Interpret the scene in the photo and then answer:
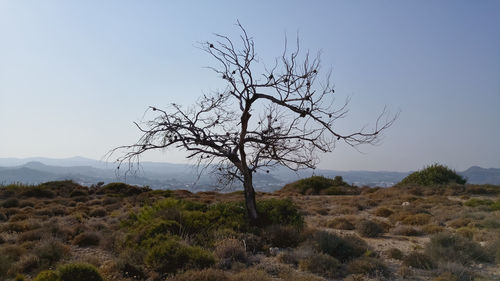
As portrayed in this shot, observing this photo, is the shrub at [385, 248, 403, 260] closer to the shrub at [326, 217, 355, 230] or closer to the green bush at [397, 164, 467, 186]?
the shrub at [326, 217, 355, 230]

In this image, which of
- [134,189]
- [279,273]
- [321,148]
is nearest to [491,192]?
[321,148]

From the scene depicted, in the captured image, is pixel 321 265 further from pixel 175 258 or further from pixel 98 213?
pixel 98 213

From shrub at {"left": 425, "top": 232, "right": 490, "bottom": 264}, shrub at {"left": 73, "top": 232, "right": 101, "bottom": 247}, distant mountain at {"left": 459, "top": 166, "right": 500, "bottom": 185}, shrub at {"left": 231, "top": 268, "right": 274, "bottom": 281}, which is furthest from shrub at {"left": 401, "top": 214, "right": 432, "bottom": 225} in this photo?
distant mountain at {"left": 459, "top": 166, "right": 500, "bottom": 185}

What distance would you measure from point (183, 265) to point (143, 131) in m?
4.72

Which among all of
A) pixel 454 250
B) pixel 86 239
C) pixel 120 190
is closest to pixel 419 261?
pixel 454 250

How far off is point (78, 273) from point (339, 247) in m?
5.62

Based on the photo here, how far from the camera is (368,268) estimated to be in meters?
6.99

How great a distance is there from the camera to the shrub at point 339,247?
26.6ft

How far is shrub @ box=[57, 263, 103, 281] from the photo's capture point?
5.41m

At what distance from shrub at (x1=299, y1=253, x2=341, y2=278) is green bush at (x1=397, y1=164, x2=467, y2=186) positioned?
25.5 meters

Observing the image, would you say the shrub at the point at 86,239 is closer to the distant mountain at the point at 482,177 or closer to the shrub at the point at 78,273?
the shrub at the point at 78,273

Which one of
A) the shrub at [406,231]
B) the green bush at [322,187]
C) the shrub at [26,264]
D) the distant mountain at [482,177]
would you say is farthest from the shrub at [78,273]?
the distant mountain at [482,177]

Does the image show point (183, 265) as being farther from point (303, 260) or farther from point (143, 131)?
point (143, 131)

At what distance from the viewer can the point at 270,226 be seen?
10070 millimetres
